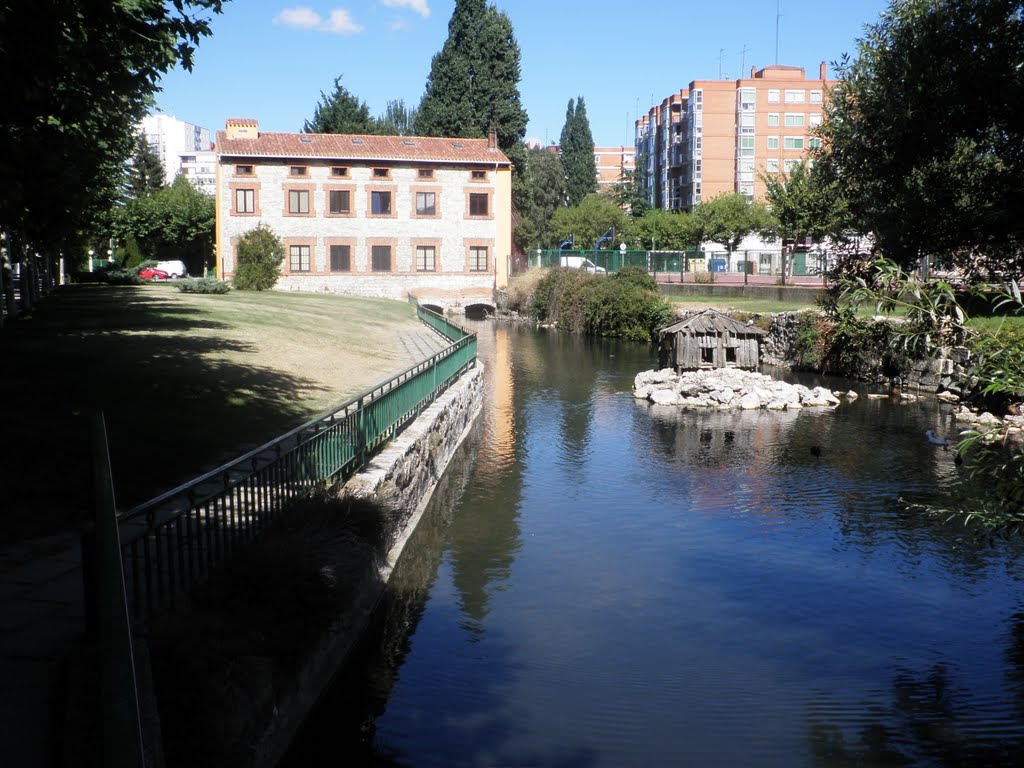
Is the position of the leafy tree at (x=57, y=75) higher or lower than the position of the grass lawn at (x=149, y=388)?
higher

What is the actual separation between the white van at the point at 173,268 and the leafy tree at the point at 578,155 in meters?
41.5

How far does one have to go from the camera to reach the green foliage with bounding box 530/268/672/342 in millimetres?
40625

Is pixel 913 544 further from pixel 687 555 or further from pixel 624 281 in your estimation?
pixel 624 281

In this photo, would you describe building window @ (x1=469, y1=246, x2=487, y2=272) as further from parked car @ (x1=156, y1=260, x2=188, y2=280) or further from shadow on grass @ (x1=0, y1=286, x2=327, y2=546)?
shadow on grass @ (x1=0, y1=286, x2=327, y2=546)

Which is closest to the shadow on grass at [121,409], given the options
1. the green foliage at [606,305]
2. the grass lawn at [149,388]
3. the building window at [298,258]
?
the grass lawn at [149,388]

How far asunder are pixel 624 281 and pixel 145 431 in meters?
32.3

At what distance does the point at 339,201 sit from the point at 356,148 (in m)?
3.40

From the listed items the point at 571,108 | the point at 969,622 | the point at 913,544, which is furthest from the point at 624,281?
the point at 571,108

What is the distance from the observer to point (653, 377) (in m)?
26.9

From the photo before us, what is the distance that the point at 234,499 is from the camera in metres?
7.71

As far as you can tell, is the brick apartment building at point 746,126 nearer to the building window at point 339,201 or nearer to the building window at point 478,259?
the building window at point 478,259

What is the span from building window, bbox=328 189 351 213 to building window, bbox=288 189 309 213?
1.36 meters

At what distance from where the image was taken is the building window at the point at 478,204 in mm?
55125

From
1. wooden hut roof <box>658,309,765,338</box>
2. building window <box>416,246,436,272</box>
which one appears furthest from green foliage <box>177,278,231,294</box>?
wooden hut roof <box>658,309,765,338</box>
